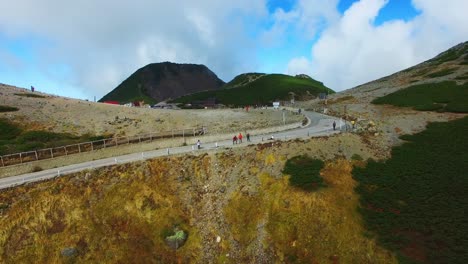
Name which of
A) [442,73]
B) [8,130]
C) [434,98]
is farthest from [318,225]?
[442,73]

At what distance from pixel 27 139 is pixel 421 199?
55.8m

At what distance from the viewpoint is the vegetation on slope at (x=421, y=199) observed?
26.0m

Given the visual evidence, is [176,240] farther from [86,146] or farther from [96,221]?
[86,146]

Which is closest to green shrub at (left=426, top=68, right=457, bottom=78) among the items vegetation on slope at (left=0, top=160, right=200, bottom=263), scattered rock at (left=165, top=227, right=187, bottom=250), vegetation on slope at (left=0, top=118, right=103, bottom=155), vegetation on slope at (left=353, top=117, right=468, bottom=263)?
vegetation on slope at (left=353, top=117, right=468, bottom=263)

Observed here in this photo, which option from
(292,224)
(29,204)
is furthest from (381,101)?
(29,204)

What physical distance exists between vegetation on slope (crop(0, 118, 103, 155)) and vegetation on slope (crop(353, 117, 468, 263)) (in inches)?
1724

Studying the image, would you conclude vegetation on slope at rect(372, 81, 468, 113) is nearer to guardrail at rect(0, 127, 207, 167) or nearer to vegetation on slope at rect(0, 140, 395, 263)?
vegetation on slope at rect(0, 140, 395, 263)

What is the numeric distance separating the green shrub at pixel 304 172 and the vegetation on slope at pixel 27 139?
3539 cm

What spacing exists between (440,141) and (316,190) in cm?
2166

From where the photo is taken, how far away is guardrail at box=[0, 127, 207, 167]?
1815 inches

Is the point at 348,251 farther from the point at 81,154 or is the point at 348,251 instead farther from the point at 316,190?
the point at 81,154

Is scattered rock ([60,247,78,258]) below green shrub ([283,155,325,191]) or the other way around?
below

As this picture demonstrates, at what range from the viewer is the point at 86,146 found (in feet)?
171

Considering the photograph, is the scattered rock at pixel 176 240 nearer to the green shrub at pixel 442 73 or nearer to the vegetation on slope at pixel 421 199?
the vegetation on slope at pixel 421 199
